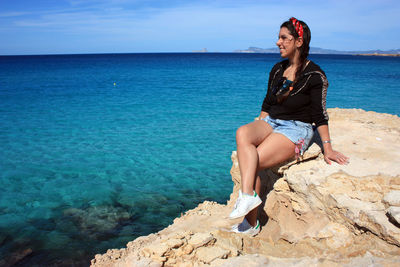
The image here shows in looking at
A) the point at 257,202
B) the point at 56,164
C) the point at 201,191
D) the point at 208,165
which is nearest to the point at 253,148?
the point at 257,202

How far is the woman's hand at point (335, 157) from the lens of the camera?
133 inches

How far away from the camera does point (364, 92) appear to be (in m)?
20.4

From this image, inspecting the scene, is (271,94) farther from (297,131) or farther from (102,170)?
(102,170)

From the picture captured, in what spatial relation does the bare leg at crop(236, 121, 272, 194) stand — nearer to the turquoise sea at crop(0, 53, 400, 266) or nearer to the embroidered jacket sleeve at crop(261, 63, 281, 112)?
the embroidered jacket sleeve at crop(261, 63, 281, 112)

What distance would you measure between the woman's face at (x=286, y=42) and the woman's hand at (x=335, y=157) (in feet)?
4.17

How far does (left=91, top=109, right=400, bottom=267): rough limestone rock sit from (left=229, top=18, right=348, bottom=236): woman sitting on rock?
203mm

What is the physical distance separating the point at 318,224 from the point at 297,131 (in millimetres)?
1051

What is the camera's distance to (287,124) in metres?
3.70

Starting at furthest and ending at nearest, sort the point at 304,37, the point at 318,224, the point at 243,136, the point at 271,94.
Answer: the point at 271,94, the point at 304,37, the point at 243,136, the point at 318,224

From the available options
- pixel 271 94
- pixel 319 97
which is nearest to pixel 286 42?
pixel 271 94

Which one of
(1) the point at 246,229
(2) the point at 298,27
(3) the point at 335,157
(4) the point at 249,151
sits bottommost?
(1) the point at 246,229

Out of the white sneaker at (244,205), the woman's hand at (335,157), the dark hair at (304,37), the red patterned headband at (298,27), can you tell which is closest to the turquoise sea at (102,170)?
the white sneaker at (244,205)

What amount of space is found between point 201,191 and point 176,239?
3.82 meters

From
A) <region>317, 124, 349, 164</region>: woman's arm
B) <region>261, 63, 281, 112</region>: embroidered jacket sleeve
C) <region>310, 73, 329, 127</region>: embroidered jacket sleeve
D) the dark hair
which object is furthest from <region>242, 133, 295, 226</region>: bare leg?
the dark hair
